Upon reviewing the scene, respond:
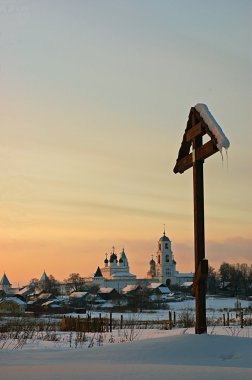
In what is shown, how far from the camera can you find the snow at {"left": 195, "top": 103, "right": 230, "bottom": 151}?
27.6 ft

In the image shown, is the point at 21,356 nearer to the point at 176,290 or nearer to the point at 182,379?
the point at 182,379

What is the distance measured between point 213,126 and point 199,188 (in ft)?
3.80

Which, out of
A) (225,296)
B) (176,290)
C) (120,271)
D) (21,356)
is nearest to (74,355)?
(21,356)

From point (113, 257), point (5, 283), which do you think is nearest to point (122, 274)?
point (113, 257)

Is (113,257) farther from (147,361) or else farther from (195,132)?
(147,361)

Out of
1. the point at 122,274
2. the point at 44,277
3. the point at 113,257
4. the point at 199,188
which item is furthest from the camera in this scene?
the point at 44,277

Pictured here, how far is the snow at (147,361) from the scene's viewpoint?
5.05m

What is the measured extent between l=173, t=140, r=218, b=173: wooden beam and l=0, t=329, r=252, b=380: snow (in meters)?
3.14

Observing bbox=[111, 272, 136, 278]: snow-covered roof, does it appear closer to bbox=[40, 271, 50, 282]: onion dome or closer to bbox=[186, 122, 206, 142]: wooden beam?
bbox=[40, 271, 50, 282]: onion dome

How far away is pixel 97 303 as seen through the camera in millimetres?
97625

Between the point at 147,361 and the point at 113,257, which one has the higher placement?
the point at 113,257

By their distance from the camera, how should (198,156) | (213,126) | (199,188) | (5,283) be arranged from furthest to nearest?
1. (5,283)
2. (198,156)
3. (199,188)
4. (213,126)

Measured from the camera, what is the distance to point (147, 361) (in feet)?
21.3

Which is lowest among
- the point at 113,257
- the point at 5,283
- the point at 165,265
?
the point at 5,283
